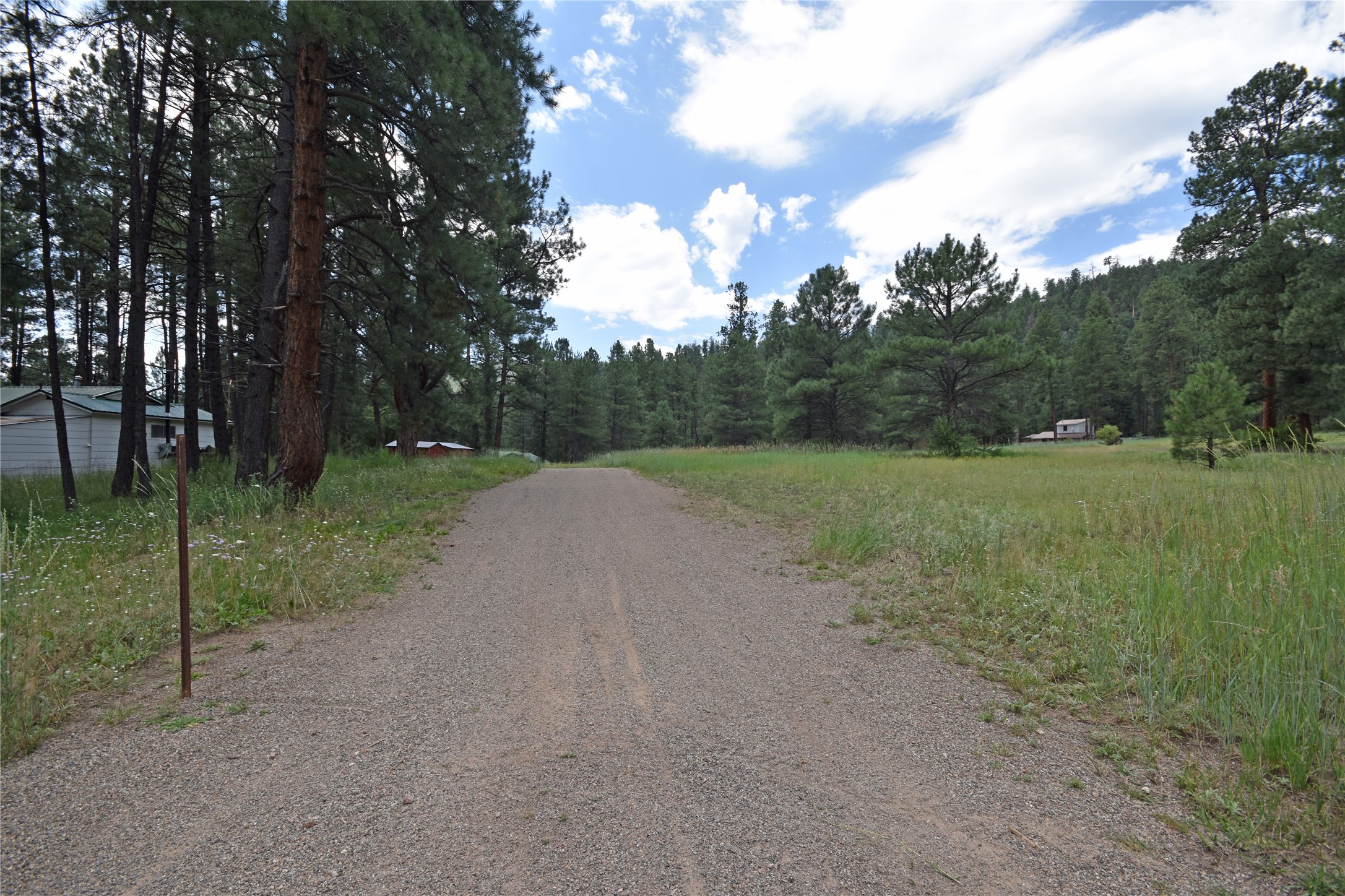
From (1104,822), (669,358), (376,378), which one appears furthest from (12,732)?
(669,358)

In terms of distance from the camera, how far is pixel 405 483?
36.6ft

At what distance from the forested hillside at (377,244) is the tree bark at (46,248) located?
0.07 meters

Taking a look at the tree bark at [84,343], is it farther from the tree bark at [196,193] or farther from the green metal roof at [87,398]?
the tree bark at [196,193]

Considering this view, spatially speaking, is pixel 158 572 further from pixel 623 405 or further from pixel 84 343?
pixel 623 405

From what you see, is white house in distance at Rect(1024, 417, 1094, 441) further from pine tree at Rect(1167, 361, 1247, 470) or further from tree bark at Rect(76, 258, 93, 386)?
tree bark at Rect(76, 258, 93, 386)

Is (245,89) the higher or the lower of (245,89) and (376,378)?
the higher

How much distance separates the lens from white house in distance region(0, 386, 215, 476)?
749 inches

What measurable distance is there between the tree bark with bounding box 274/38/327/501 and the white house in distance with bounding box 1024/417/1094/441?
2906 inches

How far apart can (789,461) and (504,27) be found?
13.8 meters

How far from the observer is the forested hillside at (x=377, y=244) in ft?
24.6

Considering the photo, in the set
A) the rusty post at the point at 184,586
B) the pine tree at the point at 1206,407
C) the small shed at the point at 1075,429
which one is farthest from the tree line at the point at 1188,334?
the small shed at the point at 1075,429

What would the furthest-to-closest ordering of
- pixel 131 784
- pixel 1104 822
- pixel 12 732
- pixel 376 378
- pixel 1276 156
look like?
1. pixel 1276 156
2. pixel 376 378
3. pixel 12 732
4. pixel 131 784
5. pixel 1104 822

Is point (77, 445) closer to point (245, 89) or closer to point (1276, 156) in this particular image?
point (245, 89)

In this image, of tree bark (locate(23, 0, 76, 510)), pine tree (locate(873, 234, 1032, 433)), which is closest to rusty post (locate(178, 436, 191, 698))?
tree bark (locate(23, 0, 76, 510))
